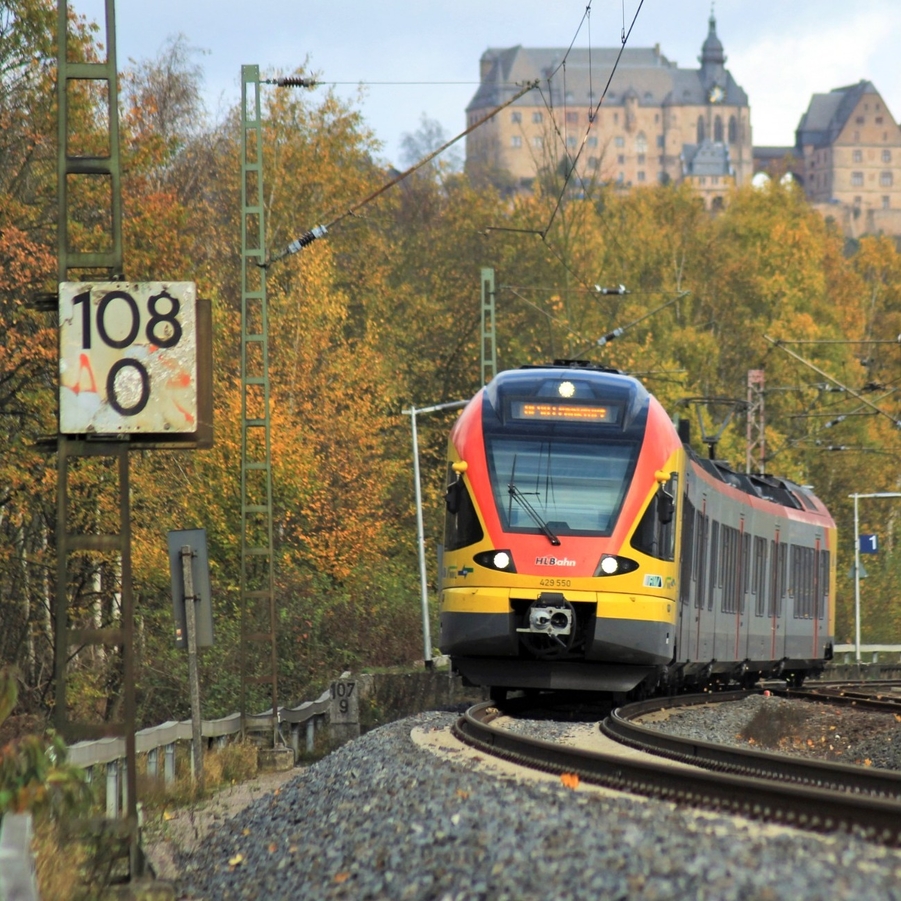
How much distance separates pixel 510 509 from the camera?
17672 millimetres

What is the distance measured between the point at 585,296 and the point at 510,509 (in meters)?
51.8

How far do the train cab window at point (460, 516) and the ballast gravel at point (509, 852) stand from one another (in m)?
6.47

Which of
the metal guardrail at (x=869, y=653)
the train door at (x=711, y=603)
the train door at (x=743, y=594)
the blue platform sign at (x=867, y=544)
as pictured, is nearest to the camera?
the train door at (x=711, y=603)

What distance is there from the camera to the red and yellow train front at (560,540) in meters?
17.4

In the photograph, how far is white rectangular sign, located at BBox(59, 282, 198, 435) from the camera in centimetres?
943

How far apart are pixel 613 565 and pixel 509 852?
1021 cm

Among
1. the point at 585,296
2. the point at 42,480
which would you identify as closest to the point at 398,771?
the point at 42,480

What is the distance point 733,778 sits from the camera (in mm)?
9398

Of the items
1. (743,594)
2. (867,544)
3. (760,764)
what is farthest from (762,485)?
(867,544)

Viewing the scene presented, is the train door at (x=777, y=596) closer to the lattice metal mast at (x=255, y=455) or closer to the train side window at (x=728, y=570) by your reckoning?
the train side window at (x=728, y=570)

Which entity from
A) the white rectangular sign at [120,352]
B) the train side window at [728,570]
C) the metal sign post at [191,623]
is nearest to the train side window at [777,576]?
the train side window at [728,570]

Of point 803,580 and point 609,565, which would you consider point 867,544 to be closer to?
point 803,580

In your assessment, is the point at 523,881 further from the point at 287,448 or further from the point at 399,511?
the point at 399,511

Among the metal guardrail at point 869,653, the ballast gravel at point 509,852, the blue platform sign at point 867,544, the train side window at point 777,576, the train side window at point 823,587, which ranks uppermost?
the ballast gravel at point 509,852
